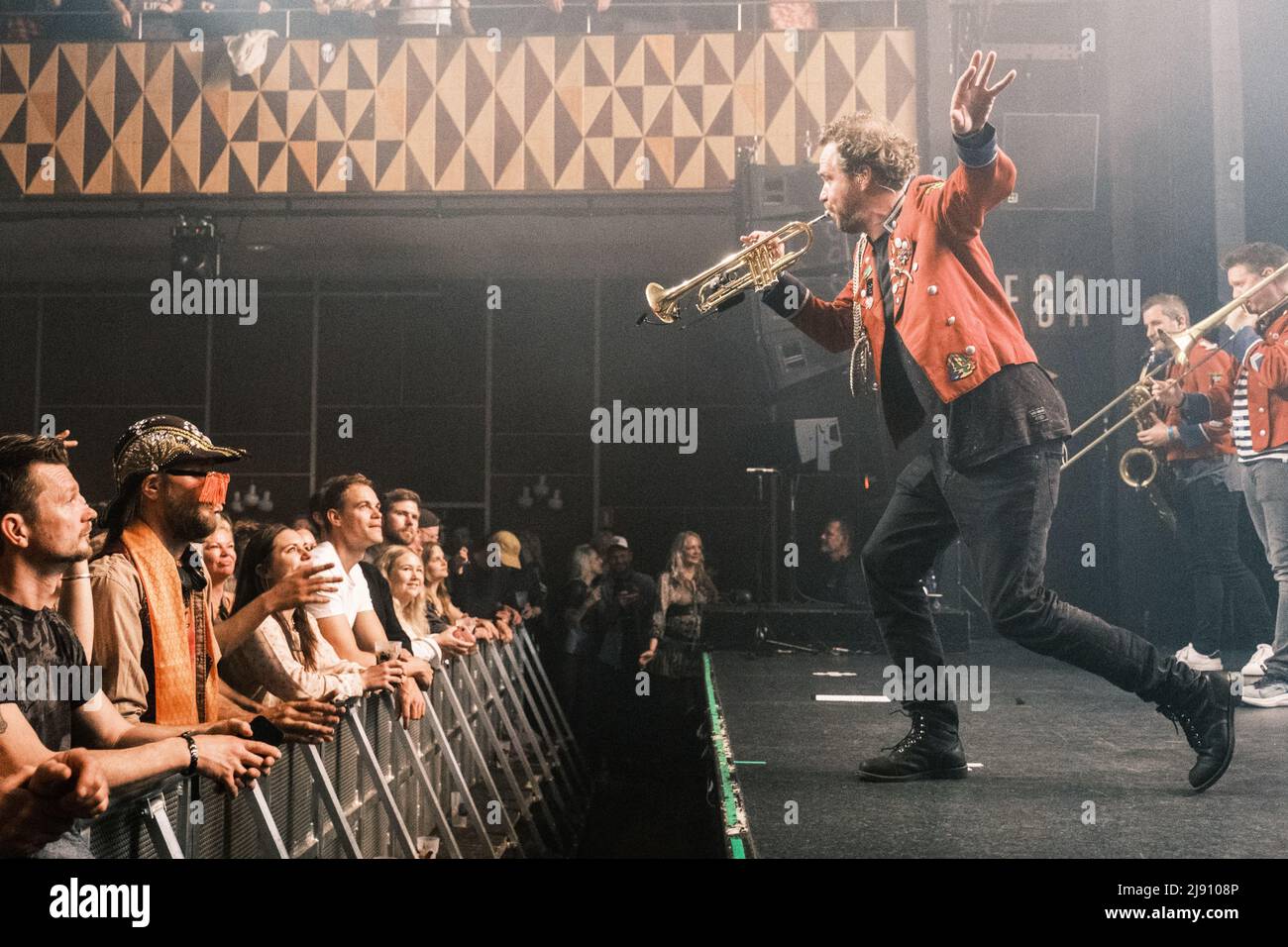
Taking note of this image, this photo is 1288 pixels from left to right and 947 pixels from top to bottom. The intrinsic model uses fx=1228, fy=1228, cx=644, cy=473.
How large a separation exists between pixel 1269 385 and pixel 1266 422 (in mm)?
121

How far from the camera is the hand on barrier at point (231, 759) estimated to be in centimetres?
207

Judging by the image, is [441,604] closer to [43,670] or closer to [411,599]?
[411,599]

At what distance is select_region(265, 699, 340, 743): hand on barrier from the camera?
2434mm

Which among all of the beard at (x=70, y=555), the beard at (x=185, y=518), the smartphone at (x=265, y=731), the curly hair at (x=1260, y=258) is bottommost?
the smartphone at (x=265, y=731)

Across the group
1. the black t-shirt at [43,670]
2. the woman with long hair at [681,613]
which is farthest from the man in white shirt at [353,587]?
the woman with long hair at [681,613]

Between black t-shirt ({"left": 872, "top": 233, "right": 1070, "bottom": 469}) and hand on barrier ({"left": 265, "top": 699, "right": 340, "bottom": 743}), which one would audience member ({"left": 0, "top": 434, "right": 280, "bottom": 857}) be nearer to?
hand on barrier ({"left": 265, "top": 699, "right": 340, "bottom": 743})

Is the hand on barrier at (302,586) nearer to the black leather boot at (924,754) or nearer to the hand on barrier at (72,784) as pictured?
the hand on barrier at (72,784)

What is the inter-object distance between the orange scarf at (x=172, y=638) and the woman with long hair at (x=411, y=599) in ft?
5.71

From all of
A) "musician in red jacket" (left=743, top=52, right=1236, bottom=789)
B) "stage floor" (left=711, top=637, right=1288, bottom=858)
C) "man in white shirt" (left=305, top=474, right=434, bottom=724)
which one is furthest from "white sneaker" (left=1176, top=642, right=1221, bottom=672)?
"man in white shirt" (left=305, top=474, right=434, bottom=724)

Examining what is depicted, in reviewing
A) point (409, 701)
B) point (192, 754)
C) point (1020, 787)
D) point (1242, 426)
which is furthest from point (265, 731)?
point (1242, 426)

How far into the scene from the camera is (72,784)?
1.73 metres

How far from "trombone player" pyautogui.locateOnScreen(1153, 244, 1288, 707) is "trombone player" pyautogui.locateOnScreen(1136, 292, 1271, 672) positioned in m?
0.21

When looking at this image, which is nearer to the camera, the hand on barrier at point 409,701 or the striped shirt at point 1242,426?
the hand on barrier at point 409,701
